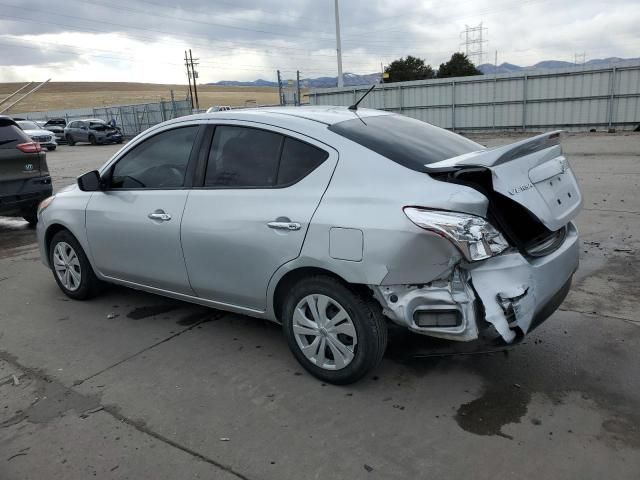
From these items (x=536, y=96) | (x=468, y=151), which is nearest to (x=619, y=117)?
(x=536, y=96)

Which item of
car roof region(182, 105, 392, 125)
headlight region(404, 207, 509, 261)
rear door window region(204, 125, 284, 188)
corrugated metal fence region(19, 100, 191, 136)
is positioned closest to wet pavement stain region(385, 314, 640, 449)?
headlight region(404, 207, 509, 261)

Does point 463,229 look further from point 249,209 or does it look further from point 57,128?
point 57,128

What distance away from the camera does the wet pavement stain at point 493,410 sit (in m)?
2.89

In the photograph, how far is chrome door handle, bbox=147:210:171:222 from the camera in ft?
13.0

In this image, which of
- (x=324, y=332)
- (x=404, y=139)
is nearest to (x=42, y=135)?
A: (x=404, y=139)

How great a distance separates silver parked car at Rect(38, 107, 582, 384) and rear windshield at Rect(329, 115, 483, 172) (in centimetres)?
1

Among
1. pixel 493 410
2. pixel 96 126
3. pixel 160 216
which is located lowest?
pixel 493 410

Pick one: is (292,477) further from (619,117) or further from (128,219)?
(619,117)

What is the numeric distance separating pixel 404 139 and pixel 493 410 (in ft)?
5.60

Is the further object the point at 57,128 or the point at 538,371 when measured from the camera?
the point at 57,128

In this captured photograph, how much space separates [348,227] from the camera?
9.94 ft

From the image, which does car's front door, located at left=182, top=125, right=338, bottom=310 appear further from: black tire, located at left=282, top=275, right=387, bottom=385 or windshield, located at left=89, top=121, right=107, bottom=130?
windshield, located at left=89, top=121, right=107, bottom=130

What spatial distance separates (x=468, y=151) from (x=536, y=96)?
21.3 meters

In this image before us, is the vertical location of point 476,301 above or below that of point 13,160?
below
